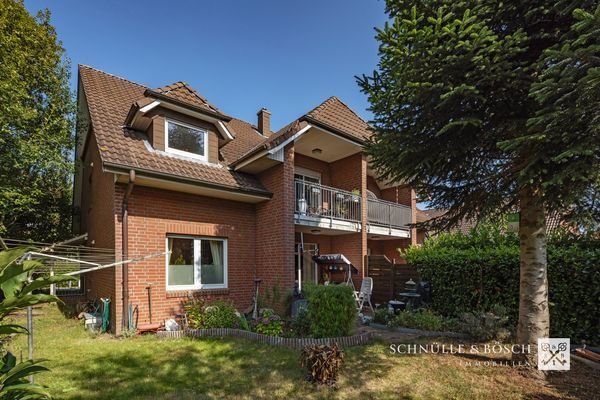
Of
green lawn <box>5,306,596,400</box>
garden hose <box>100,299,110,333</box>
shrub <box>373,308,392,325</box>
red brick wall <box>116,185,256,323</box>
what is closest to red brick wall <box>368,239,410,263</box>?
shrub <box>373,308,392,325</box>

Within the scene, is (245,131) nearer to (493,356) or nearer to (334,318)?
(334,318)

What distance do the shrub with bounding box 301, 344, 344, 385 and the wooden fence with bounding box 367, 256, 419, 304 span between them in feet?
21.6

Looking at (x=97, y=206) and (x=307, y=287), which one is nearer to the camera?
(x=307, y=287)

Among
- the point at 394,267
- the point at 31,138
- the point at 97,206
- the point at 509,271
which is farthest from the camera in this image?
the point at 31,138

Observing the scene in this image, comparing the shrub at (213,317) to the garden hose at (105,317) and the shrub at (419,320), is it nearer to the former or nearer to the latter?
the garden hose at (105,317)

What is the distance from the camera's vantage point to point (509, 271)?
26.5 feet

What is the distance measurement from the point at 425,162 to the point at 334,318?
370 centimetres

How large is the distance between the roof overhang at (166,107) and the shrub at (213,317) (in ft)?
17.4

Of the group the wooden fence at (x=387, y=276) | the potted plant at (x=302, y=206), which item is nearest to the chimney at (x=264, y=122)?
the potted plant at (x=302, y=206)

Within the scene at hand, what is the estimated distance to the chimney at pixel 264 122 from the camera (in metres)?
16.3

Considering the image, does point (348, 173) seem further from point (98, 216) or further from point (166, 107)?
point (98, 216)

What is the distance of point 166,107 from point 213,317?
5944mm

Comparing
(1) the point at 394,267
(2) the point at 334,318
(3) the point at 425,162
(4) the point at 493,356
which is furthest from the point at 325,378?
(1) the point at 394,267

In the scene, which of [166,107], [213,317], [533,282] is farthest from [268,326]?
[166,107]
